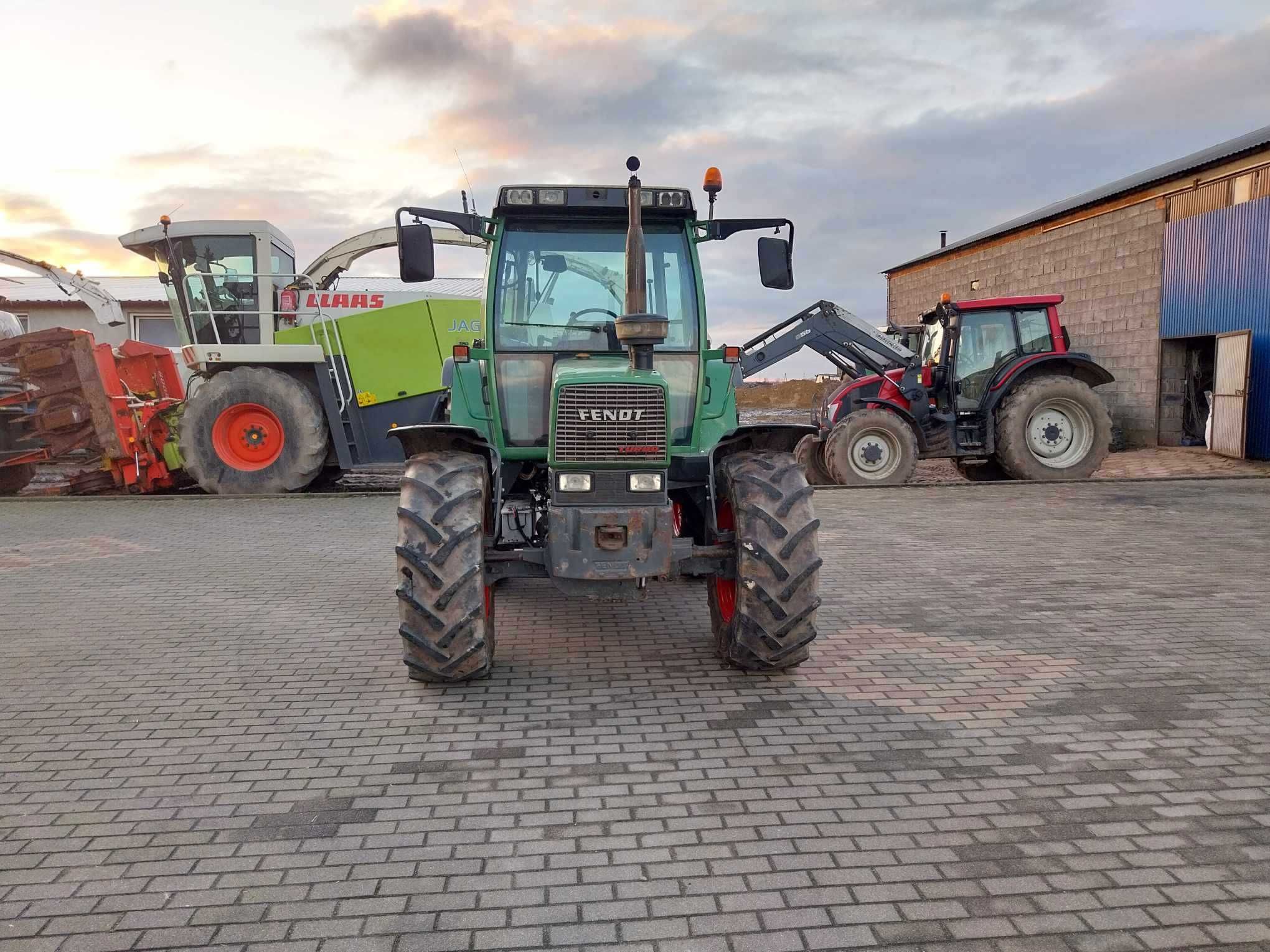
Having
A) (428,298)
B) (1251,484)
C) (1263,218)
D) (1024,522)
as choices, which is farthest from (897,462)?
(1263,218)

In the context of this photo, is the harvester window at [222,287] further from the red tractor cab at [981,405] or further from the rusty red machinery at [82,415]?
the red tractor cab at [981,405]

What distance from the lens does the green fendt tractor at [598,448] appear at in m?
4.31

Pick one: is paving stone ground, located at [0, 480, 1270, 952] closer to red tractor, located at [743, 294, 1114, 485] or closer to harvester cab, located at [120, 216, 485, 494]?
harvester cab, located at [120, 216, 485, 494]

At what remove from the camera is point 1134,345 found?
17109 millimetres

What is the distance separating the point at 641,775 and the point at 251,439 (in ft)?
30.5

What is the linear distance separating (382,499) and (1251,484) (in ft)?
38.1

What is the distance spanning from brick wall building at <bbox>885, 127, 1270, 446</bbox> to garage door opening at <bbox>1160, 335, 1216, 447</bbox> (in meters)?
0.02

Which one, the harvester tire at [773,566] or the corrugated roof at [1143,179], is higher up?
the corrugated roof at [1143,179]

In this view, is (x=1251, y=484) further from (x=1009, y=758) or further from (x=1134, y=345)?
(x=1009, y=758)

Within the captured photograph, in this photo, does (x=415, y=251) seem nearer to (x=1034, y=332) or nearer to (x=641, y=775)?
(x=641, y=775)

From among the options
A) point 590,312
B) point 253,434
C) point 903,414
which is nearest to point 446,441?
point 590,312

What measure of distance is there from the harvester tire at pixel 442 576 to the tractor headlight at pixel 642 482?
748 mm

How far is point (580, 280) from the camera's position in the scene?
5137mm

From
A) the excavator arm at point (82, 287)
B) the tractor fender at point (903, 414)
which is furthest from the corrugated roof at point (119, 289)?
the tractor fender at point (903, 414)
